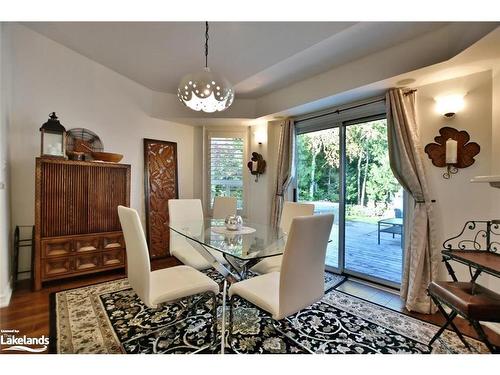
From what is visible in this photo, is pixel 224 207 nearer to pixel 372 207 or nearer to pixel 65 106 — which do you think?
pixel 372 207

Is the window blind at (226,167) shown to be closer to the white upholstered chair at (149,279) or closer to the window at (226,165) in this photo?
the window at (226,165)

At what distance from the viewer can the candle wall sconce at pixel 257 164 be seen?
168 inches

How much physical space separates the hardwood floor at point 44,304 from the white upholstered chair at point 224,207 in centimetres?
151

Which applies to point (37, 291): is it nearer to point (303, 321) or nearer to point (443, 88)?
point (303, 321)

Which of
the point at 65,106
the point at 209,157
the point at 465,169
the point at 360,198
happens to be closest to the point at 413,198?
the point at 465,169

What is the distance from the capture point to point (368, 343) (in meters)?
1.82

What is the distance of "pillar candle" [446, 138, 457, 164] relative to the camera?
227 centimetres

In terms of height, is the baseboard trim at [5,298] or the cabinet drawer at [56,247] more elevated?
the cabinet drawer at [56,247]

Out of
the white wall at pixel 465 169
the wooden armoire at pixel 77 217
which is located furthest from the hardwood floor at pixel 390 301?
the wooden armoire at pixel 77 217

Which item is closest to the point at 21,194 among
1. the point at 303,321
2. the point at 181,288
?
the point at 181,288

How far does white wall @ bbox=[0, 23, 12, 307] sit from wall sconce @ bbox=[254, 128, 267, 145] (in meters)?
3.26

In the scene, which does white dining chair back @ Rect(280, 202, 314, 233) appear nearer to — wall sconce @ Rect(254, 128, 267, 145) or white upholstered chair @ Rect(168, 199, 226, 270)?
white upholstered chair @ Rect(168, 199, 226, 270)

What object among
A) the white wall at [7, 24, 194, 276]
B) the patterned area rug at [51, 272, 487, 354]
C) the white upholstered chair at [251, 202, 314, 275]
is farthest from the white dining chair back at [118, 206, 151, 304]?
the white wall at [7, 24, 194, 276]

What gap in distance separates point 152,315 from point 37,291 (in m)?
1.50
